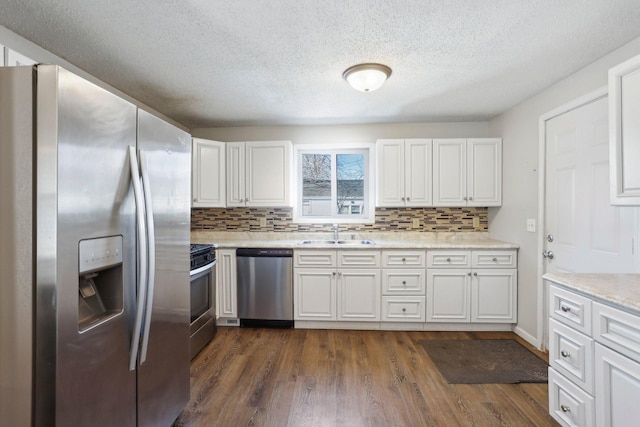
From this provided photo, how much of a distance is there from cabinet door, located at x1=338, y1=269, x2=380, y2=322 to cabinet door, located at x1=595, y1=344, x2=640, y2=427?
1.75 m

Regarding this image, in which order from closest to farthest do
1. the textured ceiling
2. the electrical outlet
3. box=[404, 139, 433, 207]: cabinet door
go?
the textured ceiling
the electrical outlet
box=[404, 139, 433, 207]: cabinet door

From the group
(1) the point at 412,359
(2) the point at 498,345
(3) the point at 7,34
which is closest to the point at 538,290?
(2) the point at 498,345

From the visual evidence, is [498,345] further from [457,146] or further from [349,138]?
[349,138]

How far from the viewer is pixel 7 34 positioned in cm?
161

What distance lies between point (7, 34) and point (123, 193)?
5.05 feet

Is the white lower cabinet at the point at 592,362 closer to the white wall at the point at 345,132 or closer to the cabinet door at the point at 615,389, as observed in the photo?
the cabinet door at the point at 615,389

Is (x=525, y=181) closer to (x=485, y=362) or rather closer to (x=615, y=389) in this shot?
(x=485, y=362)

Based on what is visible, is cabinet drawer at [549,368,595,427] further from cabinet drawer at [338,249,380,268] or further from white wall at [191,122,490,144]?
white wall at [191,122,490,144]

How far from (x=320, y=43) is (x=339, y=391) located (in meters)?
2.33

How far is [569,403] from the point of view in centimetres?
139

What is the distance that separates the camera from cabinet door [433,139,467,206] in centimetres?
311

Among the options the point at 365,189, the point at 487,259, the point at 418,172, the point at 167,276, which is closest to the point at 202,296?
the point at 167,276

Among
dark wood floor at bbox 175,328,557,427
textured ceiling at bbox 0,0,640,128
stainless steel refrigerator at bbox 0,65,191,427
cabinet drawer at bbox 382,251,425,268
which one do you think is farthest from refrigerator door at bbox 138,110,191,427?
cabinet drawer at bbox 382,251,425,268

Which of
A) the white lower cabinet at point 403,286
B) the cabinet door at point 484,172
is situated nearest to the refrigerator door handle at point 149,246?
the white lower cabinet at point 403,286
